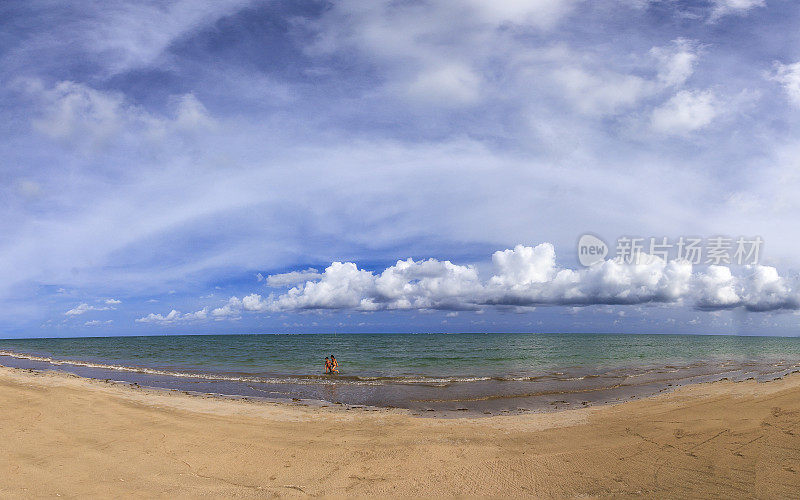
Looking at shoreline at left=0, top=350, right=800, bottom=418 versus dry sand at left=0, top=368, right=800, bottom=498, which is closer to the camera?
dry sand at left=0, top=368, right=800, bottom=498

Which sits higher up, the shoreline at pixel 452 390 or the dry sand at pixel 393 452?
the dry sand at pixel 393 452

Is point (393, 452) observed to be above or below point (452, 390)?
above

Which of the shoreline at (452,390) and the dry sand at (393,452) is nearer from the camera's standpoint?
the dry sand at (393,452)

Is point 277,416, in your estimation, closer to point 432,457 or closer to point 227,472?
point 227,472

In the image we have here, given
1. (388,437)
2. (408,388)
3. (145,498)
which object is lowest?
(408,388)

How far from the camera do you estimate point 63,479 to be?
808 cm

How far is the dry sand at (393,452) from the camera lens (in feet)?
26.3

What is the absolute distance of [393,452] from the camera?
34.7 feet

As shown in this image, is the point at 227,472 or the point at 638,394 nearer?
the point at 227,472

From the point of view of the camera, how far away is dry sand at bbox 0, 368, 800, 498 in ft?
26.3

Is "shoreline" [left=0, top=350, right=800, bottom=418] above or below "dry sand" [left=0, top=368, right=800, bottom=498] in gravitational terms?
below

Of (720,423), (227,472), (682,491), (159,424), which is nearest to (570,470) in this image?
(682,491)

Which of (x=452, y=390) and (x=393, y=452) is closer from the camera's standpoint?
(x=393, y=452)

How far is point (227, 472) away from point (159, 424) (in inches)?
218
